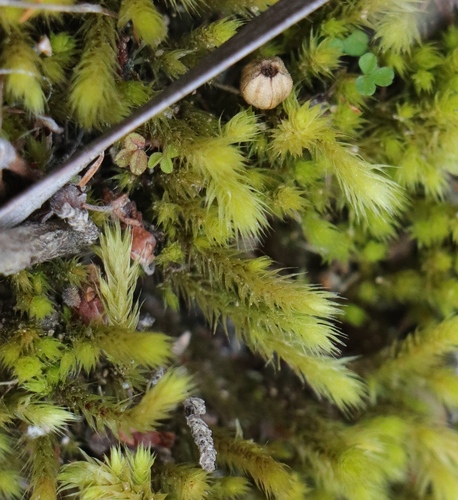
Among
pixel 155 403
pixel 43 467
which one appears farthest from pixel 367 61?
pixel 43 467

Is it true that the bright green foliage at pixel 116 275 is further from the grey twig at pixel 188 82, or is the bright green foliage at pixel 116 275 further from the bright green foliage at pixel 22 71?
the bright green foliage at pixel 22 71

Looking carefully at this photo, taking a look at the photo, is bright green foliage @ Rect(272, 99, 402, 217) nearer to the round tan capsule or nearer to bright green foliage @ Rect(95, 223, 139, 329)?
the round tan capsule

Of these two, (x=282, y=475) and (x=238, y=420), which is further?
(x=238, y=420)

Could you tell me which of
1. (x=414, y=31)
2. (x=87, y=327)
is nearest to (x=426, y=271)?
(x=414, y=31)

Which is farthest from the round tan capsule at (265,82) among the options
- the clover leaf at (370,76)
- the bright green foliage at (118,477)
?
the bright green foliage at (118,477)

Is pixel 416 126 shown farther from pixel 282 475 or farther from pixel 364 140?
pixel 282 475

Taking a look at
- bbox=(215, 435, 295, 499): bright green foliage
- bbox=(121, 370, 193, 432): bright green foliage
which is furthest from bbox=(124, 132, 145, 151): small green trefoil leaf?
bbox=(215, 435, 295, 499): bright green foliage

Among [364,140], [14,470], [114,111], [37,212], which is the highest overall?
[114,111]
